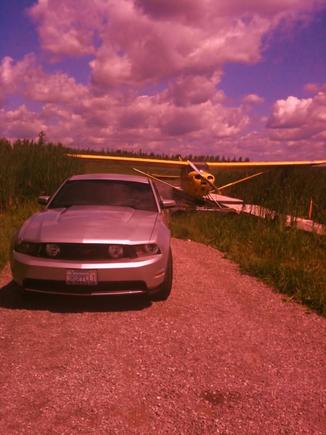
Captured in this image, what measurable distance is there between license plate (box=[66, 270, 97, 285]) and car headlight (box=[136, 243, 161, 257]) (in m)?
0.54

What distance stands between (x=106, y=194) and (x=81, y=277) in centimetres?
195

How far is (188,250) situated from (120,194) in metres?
2.58

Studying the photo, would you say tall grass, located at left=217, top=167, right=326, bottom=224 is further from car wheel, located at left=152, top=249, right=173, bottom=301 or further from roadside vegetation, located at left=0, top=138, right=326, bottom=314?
car wheel, located at left=152, top=249, right=173, bottom=301

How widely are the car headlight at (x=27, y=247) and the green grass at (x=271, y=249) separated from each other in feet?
11.0

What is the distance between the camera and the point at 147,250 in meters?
4.33

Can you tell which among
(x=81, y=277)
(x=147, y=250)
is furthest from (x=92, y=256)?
(x=147, y=250)

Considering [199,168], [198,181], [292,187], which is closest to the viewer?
[292,187]

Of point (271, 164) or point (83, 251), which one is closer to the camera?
point (83, 251)

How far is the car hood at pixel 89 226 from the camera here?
13.8 ft

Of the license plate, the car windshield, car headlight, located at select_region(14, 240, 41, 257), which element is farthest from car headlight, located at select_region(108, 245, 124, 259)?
the car windshield

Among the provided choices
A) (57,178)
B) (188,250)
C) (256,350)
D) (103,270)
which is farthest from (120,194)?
(57,178)

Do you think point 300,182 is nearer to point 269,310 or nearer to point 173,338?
point 269,310

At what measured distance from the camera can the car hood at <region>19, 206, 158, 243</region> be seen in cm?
421

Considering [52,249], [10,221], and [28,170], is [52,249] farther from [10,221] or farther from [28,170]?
[28,170]
